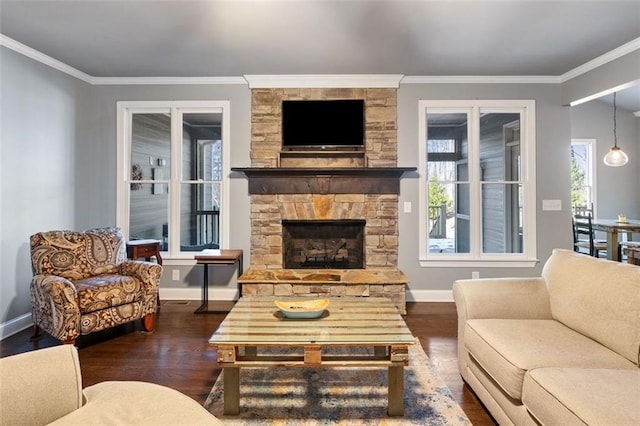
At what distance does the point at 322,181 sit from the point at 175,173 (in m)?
1.87

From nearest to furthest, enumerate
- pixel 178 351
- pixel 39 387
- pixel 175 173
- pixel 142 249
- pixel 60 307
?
1. pixel 39 387
2. pixel 60 307
3. pixel 178 351
4. pixel 142 249
5. pixel 175 173

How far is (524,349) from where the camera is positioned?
1692 millimetres

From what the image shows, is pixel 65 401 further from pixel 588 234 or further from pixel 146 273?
pixel 588 234

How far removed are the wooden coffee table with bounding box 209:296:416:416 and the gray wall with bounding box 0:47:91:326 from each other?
2606 mm

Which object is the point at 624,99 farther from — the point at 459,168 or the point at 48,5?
the point at 48,5

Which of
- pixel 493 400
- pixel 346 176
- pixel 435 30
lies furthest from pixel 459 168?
pixel 493 400

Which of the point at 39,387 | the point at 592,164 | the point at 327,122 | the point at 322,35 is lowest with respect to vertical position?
the point at 39,387

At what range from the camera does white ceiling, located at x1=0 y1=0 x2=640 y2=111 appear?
8.64 ft

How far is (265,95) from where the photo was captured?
4.16 metres

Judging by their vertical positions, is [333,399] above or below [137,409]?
below

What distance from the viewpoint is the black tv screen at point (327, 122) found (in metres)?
4.11

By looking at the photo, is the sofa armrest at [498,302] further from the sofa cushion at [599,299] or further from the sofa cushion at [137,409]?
the sofa cushion at [137,409]

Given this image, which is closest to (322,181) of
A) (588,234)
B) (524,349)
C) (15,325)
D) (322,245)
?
(322,245)

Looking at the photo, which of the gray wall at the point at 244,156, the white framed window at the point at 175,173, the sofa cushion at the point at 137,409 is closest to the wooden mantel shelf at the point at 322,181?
the gray wall at the point at 244,156
